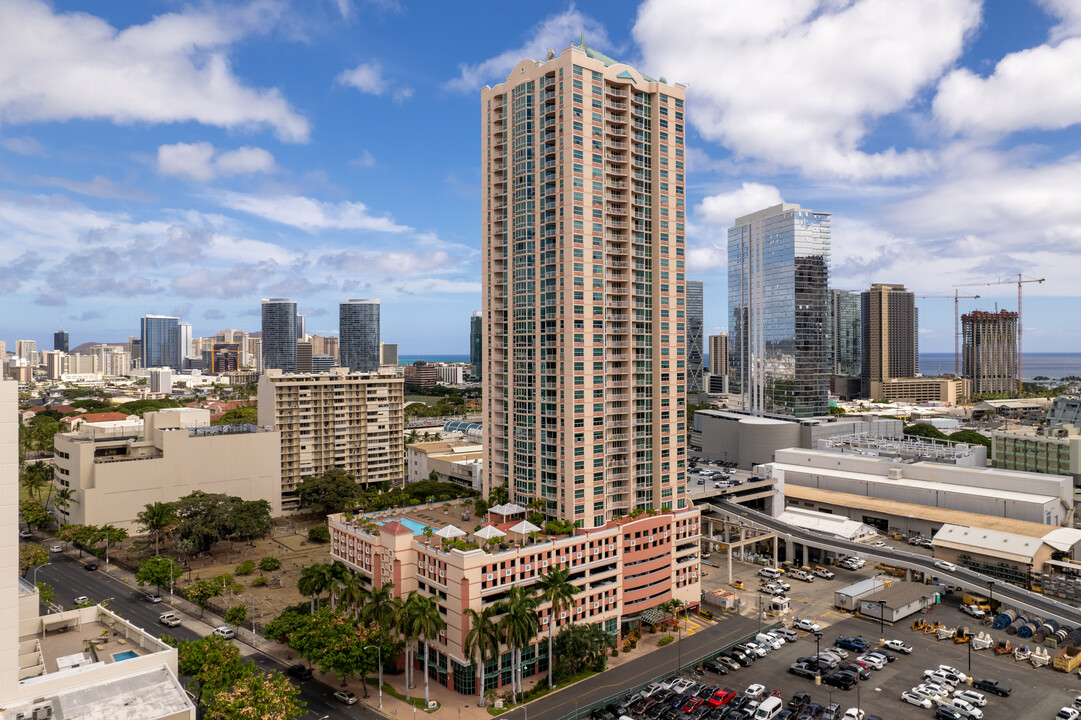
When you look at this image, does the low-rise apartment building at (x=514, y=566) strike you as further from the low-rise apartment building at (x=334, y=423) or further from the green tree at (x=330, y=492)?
the low-rise apartment building at (x=334, y=423)

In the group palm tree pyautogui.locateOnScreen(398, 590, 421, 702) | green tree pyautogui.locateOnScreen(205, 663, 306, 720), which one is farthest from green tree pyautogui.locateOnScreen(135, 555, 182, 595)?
green tree pyautogui.locateOnScreen(205, 663, 306, 720)

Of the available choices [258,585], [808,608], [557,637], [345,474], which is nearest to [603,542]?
[557,637]

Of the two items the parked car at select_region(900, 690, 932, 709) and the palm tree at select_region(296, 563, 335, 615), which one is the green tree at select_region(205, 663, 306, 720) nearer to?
the palm tree at select_region(296, 563, 335, 615)

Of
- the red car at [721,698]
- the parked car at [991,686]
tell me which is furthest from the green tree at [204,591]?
the parked car at [991,686]

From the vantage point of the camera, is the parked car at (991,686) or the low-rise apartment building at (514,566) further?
the low-rise apartment building at (514,566)

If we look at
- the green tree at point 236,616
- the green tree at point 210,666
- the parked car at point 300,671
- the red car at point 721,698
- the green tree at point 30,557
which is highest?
the green tree at point 210,666

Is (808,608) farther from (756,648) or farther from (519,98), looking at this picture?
(519,98)

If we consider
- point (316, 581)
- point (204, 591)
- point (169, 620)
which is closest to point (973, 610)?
point (316, 581)
